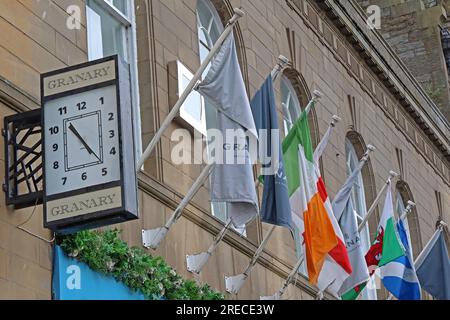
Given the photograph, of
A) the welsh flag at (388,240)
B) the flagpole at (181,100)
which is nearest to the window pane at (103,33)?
the flagpole at (181,100)

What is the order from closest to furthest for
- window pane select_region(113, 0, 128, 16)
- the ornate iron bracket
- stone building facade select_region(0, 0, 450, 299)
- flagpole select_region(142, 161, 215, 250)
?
the ornate iron bracket, stone building facade select_region(0, 0, 450, 299), flagpole select_region(142, 161, 215, 250), window pane select_region(113, 0, 128, 16)

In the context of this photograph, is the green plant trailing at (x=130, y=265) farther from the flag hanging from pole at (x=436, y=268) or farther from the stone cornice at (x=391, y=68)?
the stone cornice at (x=391, y=68)

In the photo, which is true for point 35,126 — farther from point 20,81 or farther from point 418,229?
point 418,229

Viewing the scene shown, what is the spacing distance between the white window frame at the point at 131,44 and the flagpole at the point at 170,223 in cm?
119

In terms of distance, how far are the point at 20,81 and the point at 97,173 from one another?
162 cm

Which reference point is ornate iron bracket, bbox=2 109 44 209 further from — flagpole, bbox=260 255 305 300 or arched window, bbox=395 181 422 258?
arched window, bbox=395 181 422 258

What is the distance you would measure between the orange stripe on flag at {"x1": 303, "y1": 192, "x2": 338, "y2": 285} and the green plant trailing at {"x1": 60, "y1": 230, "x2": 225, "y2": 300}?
1.32 meters

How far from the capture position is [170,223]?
15977 mm

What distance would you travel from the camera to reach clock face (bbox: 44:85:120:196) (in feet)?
43.3

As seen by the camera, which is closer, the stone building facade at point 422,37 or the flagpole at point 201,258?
the flagpole at point 201,258

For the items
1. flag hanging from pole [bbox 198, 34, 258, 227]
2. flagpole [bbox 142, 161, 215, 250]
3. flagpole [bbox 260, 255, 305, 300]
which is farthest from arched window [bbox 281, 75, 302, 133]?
flag hanging from pole [bbox 198, 34, 258, 227]

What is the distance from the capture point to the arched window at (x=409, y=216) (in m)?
27.4

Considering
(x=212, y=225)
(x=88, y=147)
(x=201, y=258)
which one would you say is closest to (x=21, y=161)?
(x=88, y=147)

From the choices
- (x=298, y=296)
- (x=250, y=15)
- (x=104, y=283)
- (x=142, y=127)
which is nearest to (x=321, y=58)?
(x=250, y=15)
